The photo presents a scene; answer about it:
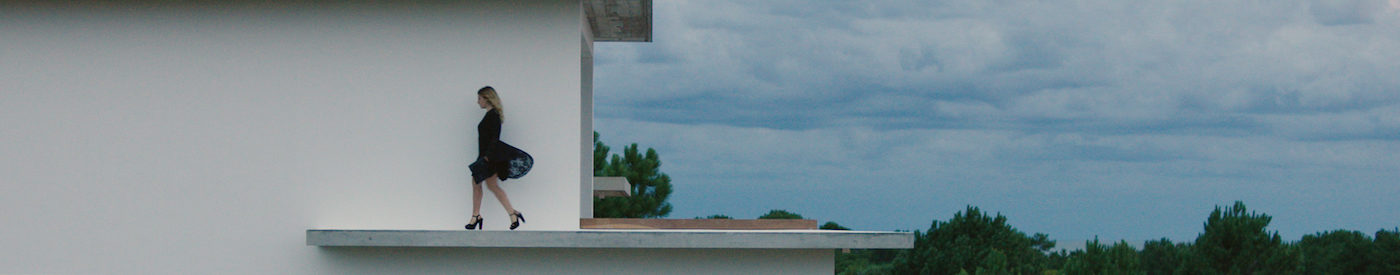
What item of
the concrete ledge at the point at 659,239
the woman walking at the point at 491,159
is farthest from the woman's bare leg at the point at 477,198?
the concrete ledge at the point at 659,239

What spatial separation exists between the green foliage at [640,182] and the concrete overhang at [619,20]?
440 inches

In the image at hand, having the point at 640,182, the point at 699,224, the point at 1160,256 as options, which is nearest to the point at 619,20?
the point at 699,224

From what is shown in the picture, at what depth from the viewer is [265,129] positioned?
8.83 m

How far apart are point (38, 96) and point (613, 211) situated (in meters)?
13.9

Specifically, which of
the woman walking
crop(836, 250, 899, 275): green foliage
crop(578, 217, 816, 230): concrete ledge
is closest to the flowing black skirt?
the woman walking

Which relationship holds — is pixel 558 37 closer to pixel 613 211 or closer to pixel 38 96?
pixel 38 96

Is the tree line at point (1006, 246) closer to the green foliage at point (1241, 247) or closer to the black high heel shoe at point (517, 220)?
the green foliage at point (1241, 247)

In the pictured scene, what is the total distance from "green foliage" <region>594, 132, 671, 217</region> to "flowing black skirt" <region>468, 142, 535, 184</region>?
14175 millimetres

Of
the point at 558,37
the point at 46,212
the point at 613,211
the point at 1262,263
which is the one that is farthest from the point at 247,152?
the point at 1262,263

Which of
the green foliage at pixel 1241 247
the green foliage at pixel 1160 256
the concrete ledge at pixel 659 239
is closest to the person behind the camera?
the concrete ledge at pixel 659 239

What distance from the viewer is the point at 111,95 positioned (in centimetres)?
898

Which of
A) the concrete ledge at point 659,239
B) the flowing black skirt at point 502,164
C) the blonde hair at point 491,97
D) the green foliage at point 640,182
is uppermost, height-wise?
the green foliage at point 640,182

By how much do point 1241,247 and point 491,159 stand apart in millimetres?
22709

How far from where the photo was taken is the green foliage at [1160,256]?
1378 inches
